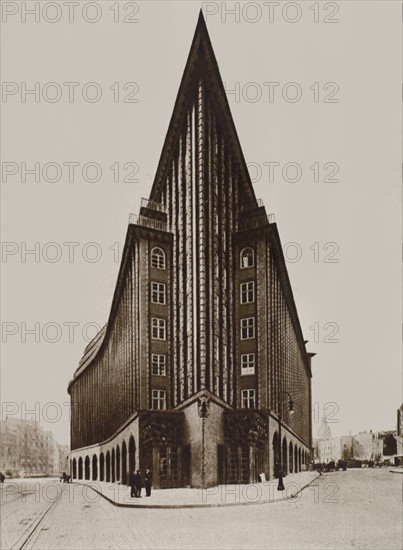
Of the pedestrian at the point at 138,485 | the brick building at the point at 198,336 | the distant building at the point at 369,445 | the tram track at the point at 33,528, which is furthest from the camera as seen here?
the distant building at the point at 369,445

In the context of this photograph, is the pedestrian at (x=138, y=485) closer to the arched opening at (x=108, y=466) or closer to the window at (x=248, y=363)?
the arched opening at (x=108, y=466)

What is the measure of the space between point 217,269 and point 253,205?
1.16ft

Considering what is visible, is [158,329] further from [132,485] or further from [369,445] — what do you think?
[369,445]

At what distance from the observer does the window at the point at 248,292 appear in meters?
3.28

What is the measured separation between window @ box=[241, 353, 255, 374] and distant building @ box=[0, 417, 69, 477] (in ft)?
2.98

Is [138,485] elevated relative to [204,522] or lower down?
elevated

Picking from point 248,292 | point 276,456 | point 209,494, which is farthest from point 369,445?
point 248,292

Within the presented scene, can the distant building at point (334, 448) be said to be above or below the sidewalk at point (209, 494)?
above

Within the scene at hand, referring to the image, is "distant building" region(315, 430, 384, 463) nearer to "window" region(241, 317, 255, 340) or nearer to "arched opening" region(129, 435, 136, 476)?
"window" region(241, 317, 255, 340)

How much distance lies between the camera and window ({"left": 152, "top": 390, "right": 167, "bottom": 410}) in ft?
10.8

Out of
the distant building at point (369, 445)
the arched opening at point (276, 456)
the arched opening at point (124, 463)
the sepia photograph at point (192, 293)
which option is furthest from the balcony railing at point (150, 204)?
the distant building at point (369, 445)

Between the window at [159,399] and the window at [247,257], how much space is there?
71 cm

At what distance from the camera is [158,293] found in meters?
3.37

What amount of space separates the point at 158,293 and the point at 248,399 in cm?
66
